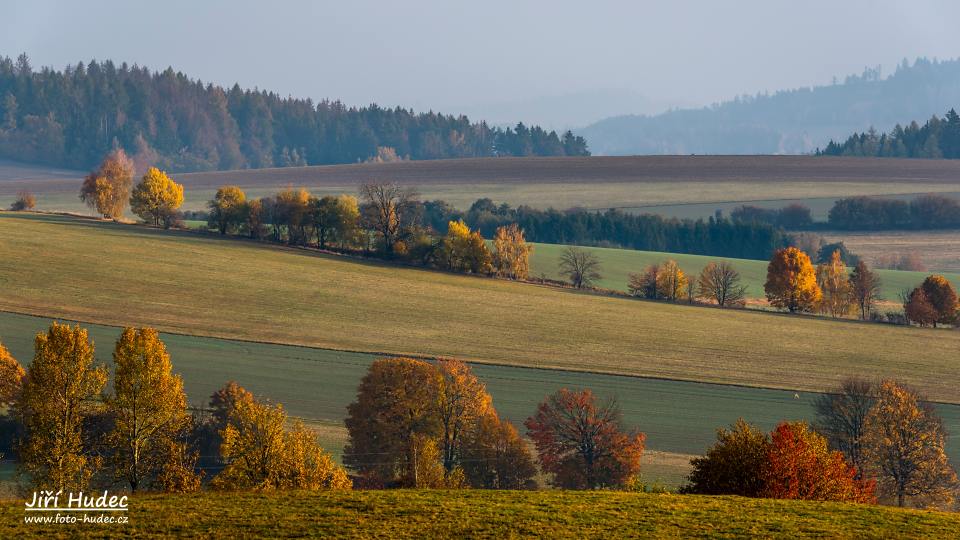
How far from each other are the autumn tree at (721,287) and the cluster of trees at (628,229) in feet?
78.9

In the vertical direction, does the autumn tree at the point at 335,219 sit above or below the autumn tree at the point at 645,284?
above

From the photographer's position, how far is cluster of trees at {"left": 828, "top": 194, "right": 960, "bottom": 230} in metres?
115

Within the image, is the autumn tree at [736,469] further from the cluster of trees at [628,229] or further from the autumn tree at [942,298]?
the cluster of trees at [628,229]

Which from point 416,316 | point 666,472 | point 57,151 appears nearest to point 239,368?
point 416,316

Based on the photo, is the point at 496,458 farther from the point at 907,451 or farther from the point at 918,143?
the point at 918,143

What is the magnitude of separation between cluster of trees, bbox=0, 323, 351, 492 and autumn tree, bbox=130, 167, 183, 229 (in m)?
60.2

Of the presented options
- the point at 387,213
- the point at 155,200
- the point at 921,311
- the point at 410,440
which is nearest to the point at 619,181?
the point at 387,213

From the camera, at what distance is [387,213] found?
89938 mm

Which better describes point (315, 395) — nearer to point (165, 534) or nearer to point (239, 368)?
point (239, 368)

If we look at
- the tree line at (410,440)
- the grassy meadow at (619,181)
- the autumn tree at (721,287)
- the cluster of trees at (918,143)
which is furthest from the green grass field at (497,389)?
the cluster of trees at (918,143)

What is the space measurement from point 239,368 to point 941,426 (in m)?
32.4

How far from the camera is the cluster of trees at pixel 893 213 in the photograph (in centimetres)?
11462

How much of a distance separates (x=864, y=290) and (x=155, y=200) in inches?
2338

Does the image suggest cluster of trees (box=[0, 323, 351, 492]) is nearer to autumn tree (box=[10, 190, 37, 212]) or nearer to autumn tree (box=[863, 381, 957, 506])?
autumn tree (box=[863, 381, 957, 506])
